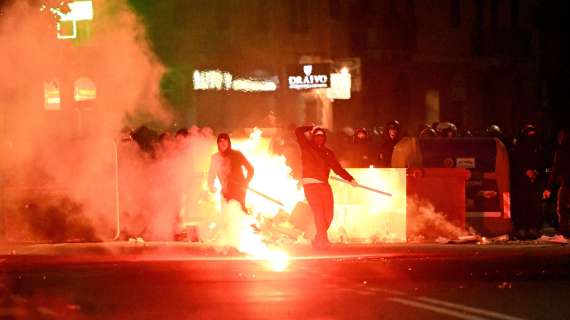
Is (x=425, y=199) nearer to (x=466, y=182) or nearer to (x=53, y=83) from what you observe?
(x=466, y=182)

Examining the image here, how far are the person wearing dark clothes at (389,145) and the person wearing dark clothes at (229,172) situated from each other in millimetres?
2805

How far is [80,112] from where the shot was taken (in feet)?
69.7

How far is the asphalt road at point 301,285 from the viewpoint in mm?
9680

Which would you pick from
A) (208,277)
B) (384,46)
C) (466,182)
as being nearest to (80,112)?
(466,182)

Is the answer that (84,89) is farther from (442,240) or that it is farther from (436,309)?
(436,309)

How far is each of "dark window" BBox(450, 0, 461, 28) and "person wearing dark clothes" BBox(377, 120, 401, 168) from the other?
23406mm

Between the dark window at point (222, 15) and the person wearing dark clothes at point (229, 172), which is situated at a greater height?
the dark window at point (222, 15)

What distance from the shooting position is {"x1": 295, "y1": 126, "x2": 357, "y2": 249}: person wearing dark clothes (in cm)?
1409

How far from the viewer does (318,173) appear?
14086mm

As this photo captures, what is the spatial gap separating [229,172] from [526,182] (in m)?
4.70

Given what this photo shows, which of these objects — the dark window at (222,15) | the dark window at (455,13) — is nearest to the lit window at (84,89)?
the dark window at (222,15)

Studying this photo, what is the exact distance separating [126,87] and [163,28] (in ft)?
46.2

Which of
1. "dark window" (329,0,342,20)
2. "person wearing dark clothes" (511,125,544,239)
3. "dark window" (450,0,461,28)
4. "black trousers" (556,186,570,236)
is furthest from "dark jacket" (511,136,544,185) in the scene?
"dark window" (450,0,461,28)

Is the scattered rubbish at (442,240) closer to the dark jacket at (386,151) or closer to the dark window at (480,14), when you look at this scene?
the dark jacket at (386,151)
